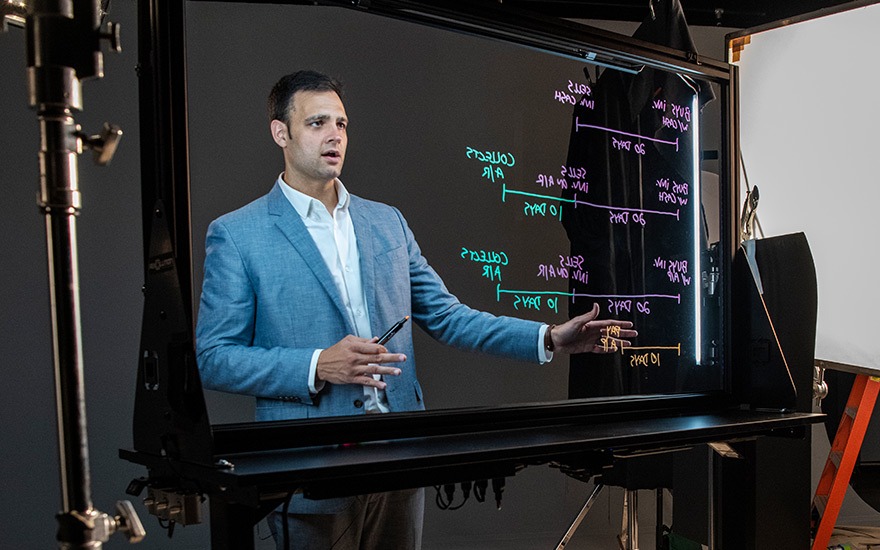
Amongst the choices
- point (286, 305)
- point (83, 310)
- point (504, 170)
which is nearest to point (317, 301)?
point (286, 305)

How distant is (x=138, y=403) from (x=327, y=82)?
645 millimetres

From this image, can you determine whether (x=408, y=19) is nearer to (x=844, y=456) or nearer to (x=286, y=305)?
(x=286, y=305)

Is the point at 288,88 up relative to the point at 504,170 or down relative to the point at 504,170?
up

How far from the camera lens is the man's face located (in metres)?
1.46

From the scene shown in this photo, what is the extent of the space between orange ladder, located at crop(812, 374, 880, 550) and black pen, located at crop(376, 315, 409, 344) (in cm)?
188

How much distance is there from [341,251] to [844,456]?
2.08 metres

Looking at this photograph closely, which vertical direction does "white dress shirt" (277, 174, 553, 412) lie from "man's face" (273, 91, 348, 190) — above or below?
below

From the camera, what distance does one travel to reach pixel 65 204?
91 cm

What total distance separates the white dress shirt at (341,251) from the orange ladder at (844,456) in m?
1.93

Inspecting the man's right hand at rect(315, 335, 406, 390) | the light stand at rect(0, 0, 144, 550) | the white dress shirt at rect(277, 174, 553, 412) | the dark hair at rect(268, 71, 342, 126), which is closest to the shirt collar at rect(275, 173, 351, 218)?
the white dress shirt at rect(277, 174, 553, 412)

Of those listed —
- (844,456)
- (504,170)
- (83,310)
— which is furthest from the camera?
(83,310)

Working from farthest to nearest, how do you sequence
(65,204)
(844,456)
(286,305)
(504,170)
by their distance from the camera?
(844,456)
(504,170)
(286,305)
(65,204)

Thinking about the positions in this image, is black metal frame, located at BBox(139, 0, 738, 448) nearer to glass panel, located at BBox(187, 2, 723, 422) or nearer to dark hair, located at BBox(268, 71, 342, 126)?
glass panel, located at BBox(187, 2, 723, 422)

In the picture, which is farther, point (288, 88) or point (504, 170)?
point (504, 170)
